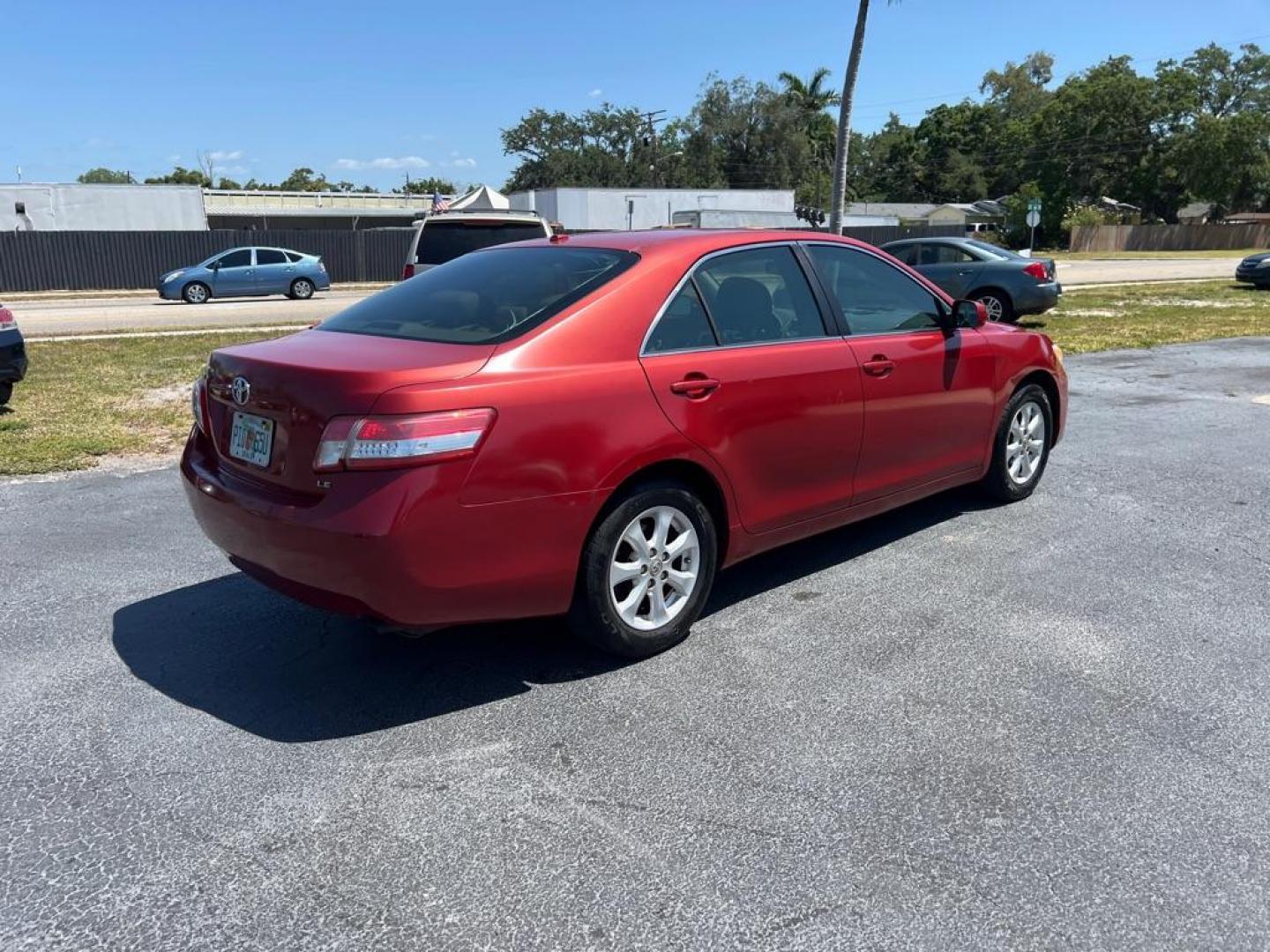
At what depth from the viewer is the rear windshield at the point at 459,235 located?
37.4 feet

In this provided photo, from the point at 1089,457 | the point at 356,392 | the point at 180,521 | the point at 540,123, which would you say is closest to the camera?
the point at 356,392

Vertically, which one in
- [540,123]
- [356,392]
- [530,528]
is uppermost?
[540,123]

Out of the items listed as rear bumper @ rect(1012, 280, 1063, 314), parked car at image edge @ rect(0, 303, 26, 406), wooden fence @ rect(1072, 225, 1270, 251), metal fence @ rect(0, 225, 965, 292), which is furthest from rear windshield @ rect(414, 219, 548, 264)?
wooden fence @ rect(1072, 225, 1270, 251)

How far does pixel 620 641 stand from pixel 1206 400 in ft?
→ 26.0

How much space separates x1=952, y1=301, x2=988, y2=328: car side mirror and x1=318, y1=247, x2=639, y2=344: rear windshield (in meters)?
2.03

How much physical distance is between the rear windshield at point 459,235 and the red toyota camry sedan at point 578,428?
7.07m

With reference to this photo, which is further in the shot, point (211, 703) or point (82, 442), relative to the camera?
point (82, 442)

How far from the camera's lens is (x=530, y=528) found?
3.36 m

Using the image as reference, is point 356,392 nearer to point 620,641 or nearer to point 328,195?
point 620,641

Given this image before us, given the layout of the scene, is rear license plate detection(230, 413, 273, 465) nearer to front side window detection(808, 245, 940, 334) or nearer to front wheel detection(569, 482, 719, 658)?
front wheel detection(569, 482, 719, 658)

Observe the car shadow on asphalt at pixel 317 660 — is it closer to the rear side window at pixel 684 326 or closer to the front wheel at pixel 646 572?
the front wheel at pixel 646 572

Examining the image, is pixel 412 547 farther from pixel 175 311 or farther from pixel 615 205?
pixel 615 205

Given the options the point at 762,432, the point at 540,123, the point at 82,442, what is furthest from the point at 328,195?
the point at 762,432

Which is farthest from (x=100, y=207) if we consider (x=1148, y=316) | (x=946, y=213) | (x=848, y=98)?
(x=946, y=213)
